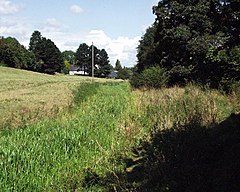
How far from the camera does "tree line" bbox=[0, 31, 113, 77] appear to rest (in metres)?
98.9

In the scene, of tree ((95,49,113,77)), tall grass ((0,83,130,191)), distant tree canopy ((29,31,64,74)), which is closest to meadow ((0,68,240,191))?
tall grass ((0,83,130,191))

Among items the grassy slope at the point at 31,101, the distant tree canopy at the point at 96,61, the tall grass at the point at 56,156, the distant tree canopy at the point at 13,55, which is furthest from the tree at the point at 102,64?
the tall grass at the point at 56,156

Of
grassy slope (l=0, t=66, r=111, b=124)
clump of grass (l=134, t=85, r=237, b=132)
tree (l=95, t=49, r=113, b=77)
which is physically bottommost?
grassy slope (l=0, t=66, r=111, b=124)

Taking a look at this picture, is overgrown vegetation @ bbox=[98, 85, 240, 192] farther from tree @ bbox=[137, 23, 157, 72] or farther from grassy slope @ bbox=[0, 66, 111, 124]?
tree @ bbox=[137, 23, 157, 72]

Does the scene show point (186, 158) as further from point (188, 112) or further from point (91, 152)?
point (188, 112)

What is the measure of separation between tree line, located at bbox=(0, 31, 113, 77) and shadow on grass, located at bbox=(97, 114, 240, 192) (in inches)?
3721

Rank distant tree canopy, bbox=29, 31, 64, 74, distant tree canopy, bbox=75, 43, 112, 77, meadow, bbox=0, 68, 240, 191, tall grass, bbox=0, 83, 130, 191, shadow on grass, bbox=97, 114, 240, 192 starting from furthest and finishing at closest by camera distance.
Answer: distant tree canopy, bbox=75, 43, 112, 77, distant tree canopy, bbox=29, 31, 64, 74, meadow, bbox=0, 68, 240, 191, tall grass, bbox=0, 83, 130, 191, shadow on grass, bbox=97, 114, 240, 192

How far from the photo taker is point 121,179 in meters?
6.79

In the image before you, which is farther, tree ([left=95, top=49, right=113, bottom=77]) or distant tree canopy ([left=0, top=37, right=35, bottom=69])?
tree ([left=95, top=49, right=113, bottom=77])

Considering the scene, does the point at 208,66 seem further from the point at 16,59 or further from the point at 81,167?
the point at 16,59

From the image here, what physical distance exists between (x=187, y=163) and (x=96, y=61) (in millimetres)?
121439

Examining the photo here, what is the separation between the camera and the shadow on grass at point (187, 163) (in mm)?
5559

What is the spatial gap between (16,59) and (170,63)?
75.0 m

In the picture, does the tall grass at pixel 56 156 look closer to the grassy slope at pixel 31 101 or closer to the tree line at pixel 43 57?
the grassy slope at pixel 31 101
